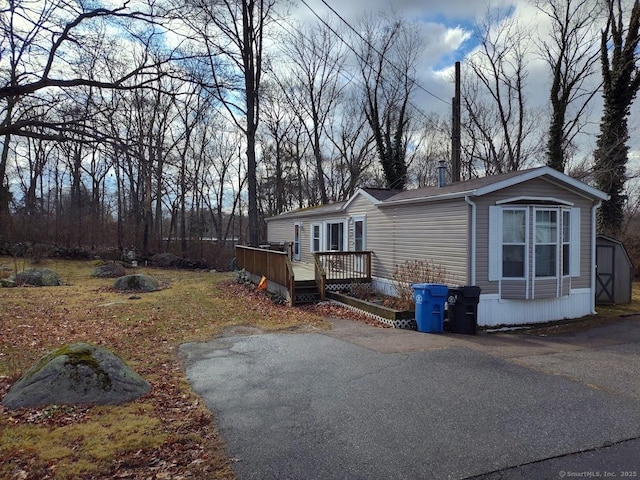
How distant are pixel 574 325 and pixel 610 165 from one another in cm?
1266

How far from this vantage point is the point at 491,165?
96.7 feet

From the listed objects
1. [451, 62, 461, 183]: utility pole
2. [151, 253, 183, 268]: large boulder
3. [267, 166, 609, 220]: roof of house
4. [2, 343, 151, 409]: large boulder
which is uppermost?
[451, 62, 461, 183]: utility pole

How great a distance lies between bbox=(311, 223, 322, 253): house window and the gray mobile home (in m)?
6.62

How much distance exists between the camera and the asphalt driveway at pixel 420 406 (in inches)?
136

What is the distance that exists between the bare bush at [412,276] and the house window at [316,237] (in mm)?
6190

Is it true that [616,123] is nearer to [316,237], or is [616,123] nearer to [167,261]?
[316,237]

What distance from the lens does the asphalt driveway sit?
3.45 m

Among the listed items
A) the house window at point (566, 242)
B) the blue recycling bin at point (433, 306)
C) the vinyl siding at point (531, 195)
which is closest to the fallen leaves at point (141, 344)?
the blue recycling bin at point (433, 306)

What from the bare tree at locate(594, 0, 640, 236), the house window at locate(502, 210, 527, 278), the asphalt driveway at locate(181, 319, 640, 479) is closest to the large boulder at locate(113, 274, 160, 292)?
the asphalt driveway at locate(181, 319, 640, 479)

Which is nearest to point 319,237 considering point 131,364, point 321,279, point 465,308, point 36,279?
point 321,279

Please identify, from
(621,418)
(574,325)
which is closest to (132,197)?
(574,325)

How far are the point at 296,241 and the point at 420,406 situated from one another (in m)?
15.8

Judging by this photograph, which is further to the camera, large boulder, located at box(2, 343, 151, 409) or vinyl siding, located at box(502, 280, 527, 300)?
vinyl siding, located at box(502, 280, 527, 300)

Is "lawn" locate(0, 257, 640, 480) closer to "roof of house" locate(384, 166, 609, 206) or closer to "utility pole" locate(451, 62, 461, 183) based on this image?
"roof of house" locate(384, 166, 609, 206)
